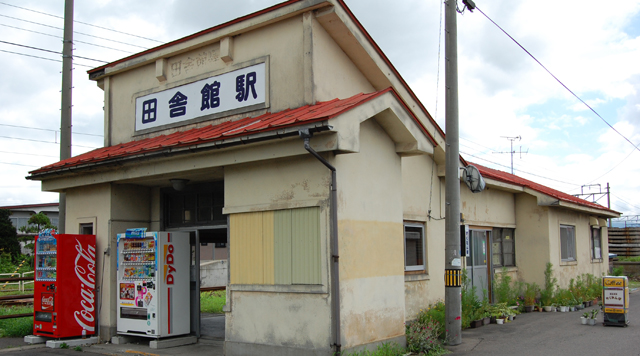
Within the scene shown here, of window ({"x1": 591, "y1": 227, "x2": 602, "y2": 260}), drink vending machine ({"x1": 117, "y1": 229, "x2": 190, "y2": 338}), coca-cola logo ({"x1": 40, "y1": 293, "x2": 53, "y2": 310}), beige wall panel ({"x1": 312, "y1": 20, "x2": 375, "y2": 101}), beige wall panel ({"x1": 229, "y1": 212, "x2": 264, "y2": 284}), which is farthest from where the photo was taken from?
window ({"x1": 591, "y1": 227, "x2": 602, "y2": 260})

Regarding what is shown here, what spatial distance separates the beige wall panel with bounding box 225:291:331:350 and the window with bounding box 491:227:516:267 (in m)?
8.62

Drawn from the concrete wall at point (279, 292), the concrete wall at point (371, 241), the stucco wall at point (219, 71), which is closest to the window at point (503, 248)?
the concrete wall at point (371, 241)

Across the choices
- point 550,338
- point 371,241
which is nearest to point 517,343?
point 550,338

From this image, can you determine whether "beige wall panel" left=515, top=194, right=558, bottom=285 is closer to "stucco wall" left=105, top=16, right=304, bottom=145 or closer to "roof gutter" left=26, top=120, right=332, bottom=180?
"stucco wall" left=105, top=16, right=304, bottom=145

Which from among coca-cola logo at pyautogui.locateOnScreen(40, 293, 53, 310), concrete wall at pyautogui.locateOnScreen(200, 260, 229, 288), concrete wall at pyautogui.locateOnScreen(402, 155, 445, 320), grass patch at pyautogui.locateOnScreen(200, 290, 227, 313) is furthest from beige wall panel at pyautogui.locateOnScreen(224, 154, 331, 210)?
concrete wall at pyautogui.locateOnScreen(200, 260, 229, 288)

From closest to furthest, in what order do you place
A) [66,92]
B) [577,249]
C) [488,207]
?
[66,92] → [488,207] → [577,249]

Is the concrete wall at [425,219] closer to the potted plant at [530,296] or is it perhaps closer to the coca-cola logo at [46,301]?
the potted plant at [530,296]

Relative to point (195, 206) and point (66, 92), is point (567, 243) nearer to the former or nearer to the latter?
point (195, 206)

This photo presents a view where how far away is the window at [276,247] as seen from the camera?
7984 mm

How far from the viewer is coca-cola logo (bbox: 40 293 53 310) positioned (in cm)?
1035

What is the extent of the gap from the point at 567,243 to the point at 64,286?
14.5 metres

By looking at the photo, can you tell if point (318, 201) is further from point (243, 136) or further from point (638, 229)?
point (638, 229)

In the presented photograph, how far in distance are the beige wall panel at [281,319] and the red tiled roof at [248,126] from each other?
2.52 meters

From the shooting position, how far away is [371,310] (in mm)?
8430
